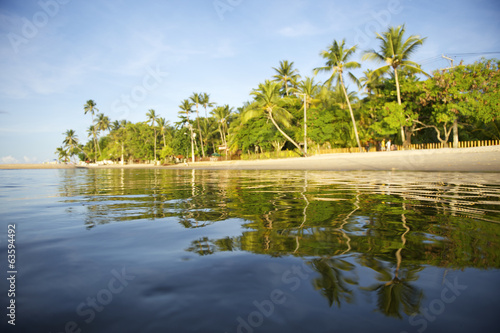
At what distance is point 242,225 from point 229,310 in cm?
193

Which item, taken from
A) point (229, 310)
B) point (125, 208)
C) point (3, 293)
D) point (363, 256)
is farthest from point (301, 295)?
point (125, 208)

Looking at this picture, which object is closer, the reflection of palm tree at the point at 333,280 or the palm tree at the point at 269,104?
the reflection of palm tree at the point at 333,280

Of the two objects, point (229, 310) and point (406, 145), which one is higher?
point (406, 145)

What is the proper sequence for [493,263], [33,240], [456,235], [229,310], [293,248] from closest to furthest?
1. [229,310]
2. [493,263]
3. [293,248]
4. [456,235]
5. [33,240]

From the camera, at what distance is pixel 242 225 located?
336 centimetres

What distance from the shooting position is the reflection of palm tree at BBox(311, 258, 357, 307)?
1.53 meters

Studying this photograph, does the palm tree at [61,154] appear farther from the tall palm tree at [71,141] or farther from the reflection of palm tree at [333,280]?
the reflection of palm tree at [333,280]

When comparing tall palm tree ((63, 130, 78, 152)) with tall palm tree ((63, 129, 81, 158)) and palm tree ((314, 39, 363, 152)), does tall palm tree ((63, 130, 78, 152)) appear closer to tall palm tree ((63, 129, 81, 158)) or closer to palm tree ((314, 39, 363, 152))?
tall palm tree ((63, 129, 81, 158))

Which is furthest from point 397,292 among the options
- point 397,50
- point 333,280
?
point 397,50

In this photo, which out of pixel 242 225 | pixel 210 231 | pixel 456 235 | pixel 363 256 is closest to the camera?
pixel 363 256

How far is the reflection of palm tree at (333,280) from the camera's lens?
1.53 meters

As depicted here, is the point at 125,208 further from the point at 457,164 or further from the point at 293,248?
the point at 457,164

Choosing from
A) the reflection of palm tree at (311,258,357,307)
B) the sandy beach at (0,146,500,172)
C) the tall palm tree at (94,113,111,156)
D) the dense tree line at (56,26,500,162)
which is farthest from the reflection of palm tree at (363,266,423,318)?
the tall palm tree at (94,113,111,156)

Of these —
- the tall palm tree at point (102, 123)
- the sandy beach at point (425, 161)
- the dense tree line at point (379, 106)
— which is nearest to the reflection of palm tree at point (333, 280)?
the sandy beach at point (425, 161)
